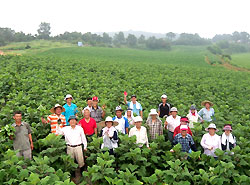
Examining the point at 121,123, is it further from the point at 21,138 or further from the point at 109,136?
the point at 21,138

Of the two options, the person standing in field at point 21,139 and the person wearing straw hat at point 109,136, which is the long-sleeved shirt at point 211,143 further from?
the person standing in field at point 21,139

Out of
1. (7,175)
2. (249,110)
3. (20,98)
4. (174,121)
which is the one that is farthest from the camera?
(249,110)

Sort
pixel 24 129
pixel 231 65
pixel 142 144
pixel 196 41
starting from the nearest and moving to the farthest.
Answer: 1. pixel 24 129
2. pixel 142 144
3. pixel 231 65
4. pixel 196 41

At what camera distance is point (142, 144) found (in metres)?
6.57

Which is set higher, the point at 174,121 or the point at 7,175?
the point at 174,121

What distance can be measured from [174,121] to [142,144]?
1664 mm

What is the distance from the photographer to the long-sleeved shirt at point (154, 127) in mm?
7348

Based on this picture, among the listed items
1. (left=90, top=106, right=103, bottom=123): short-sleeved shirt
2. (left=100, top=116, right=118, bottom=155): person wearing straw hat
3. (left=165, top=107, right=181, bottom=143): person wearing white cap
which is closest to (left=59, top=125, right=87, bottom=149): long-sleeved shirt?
(left=100, top=116, right=118, bottom=155): person wearing straw hat

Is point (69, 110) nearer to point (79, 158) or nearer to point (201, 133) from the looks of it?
point (79, 158)

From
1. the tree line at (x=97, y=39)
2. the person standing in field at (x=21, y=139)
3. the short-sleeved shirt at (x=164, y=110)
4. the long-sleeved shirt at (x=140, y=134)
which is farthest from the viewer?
the tree line at (x=97, y=39)

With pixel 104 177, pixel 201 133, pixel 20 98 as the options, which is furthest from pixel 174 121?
pixel 20 98

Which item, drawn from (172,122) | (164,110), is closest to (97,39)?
(164,110)

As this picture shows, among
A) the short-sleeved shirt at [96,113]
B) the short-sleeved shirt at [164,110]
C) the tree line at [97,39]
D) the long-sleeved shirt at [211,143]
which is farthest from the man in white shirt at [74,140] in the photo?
the tree line at [97,39]

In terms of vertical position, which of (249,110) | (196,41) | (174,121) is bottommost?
(249,110)
